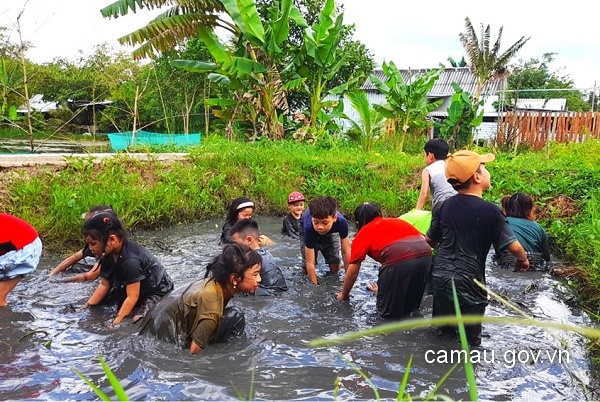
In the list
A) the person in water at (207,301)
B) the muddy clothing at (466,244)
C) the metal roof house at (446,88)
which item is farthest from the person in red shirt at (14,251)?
the metal roof house at (446,88)

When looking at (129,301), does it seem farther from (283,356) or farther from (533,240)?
(533,240)

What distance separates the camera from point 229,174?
32.4ft

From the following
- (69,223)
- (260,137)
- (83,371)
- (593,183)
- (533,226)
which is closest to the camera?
(83,371)

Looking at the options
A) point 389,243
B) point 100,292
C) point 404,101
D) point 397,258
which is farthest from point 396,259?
point 404,101

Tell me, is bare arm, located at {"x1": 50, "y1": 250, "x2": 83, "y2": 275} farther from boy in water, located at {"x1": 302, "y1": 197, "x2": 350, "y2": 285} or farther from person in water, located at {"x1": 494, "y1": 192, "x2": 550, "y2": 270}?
person in water, located at {"x1": 494, "y1": 192, "x2": 550, "y2": 270}

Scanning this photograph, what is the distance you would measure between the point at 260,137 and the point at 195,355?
10911 mm

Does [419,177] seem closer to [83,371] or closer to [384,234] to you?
[384,234]

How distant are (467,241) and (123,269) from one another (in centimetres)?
267

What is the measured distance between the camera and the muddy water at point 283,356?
340 cm

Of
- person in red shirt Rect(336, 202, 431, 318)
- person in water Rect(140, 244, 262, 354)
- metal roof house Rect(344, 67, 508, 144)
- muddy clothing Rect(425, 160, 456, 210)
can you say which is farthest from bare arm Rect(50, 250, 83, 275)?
metal roof house Rect(344, 67, 508, 144)

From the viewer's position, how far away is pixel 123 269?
4242 millimetres

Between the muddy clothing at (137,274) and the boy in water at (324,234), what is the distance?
153 cm

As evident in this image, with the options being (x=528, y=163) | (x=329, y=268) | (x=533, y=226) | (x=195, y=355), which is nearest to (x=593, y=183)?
(x=528, y=163)

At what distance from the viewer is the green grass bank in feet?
22.9
